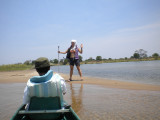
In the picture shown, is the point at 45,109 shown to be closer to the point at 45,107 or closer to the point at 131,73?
the point at 45,107

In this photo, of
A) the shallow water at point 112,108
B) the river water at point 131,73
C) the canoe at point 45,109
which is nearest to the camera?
the canoe at point 45,109

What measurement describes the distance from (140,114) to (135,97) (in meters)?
1.55

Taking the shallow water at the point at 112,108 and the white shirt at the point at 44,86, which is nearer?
the white shirt at the point at 44,86

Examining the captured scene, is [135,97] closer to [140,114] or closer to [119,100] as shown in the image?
[119,100]

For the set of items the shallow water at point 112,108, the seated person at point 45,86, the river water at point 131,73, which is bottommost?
the shallow water at point 112,108

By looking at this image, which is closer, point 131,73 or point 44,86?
point 44,86

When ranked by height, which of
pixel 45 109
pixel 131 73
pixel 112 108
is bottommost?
pixel 112 108

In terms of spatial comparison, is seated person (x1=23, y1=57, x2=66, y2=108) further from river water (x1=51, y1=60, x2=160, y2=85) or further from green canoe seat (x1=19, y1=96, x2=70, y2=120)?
river water (x1=51, y1=60, x2=160, y2=85)

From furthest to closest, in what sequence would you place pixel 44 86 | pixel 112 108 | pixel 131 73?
pixel 131 73, pixel 112 108, pixel 44 86

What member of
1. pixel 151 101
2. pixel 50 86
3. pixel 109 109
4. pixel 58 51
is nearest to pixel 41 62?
pixel 50 86

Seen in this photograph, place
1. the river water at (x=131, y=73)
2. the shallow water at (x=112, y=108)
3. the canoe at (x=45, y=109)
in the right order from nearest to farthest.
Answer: the canoe at (x=45, y=109)
the shallow water at (x=112, y=108)
the river water at (x=131, y=73)

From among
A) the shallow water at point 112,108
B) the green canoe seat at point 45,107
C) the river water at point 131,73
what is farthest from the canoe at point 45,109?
the river water at point 131,73

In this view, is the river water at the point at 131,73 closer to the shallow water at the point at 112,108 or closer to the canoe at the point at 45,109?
the shallow water at the point at 112,108

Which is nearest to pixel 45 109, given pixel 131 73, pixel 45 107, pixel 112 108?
pixel 45 107
